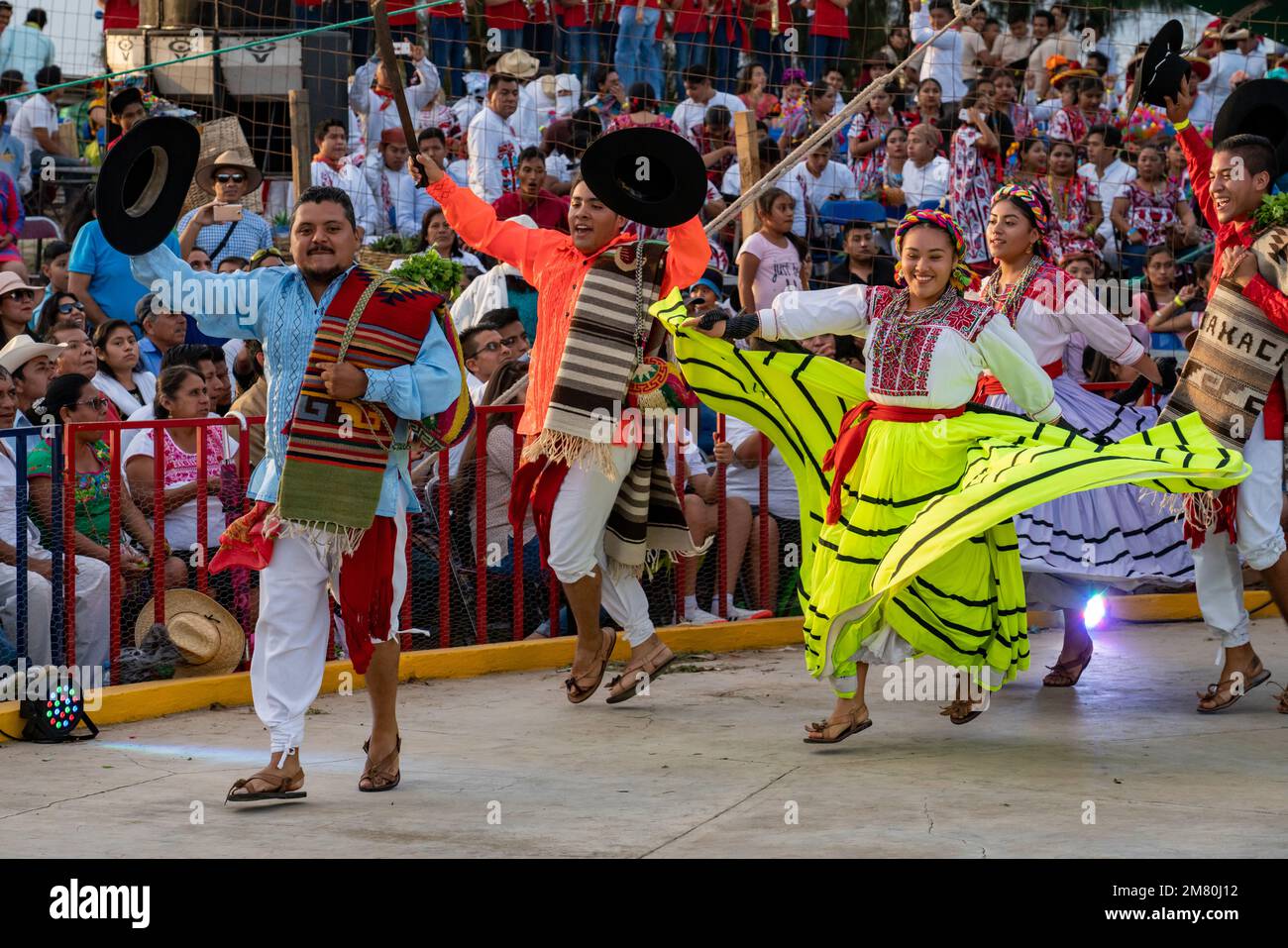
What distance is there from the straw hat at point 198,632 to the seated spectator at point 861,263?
517 cm

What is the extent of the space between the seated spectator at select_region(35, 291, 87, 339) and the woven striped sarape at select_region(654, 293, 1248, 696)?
424cm

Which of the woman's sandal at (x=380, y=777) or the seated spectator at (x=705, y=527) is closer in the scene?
the woman's sandal at (x=380, y=777)

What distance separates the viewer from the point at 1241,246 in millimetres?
7137

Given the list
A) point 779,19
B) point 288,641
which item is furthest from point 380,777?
point 779,19

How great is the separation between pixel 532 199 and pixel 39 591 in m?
5.18

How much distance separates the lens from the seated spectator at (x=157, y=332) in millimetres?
9367

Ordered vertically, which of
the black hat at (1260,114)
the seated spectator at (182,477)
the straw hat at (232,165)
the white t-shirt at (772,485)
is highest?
the black hat at (1260,114)

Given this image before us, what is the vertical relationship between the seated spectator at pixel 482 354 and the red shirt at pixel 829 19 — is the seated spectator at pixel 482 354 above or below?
below

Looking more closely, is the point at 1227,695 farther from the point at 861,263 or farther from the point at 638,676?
the point at 861,263

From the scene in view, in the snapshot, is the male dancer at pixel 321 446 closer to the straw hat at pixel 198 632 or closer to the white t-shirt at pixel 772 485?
the straw hat at pixel 198 632

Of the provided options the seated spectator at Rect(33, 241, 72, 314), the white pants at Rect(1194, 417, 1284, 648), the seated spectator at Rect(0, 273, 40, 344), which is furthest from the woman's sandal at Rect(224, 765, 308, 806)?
the seated spectator at Rect(33, 241, 72, 314)

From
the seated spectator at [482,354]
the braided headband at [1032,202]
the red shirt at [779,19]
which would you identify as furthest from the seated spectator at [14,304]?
the red shirt at [779,19]

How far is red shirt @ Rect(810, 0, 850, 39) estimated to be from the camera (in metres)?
14.3

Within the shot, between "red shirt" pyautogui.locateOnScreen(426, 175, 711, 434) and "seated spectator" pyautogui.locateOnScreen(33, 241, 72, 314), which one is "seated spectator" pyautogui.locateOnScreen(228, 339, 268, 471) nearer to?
"red shirt" pyautogui.locateOnScreen(426, 175, 711, 434)
